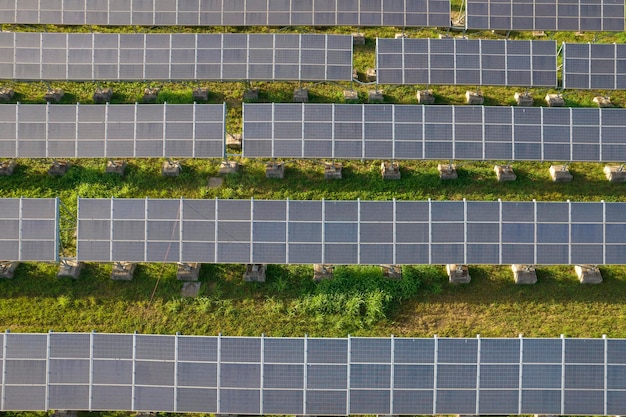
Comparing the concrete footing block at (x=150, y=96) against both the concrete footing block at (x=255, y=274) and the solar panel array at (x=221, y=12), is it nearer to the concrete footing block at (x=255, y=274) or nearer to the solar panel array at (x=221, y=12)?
the solar panel array at (x=221, y=12)

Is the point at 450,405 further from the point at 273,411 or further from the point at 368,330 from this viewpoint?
the point at 273,411

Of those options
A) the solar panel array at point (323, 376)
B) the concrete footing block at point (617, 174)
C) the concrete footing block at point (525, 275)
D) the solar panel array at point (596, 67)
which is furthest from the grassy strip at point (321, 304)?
the solar panel array at point (596, 67)

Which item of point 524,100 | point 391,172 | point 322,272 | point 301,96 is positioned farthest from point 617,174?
point 301,96

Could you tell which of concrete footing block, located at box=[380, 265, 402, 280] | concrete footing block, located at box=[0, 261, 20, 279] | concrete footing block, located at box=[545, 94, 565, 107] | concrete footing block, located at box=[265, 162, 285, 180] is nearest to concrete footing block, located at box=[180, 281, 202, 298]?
concrete footing block, located at box=[265, 162, 285, 180]

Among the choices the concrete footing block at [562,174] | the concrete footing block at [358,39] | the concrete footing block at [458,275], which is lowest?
the concrete footing block at [458,275]

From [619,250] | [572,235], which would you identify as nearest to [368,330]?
[572,235]
